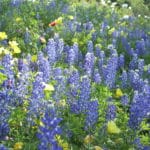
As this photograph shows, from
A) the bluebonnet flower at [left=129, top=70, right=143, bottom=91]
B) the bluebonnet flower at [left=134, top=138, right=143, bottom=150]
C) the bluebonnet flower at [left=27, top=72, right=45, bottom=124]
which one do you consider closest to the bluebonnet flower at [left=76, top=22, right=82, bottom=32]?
the bluebonnet flower at [left=129, top=70, right=143, bottom=91]

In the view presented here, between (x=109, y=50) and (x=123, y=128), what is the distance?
229cm

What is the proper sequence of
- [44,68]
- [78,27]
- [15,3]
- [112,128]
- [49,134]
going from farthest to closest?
[15,3], [78,27], [44,68], [112,128], [49,134]

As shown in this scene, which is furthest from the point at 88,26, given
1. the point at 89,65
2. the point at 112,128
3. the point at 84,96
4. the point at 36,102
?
the point at 112,128

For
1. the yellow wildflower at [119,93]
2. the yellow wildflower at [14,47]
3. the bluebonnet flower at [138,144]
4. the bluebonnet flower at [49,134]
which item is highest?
the yellow wildflower at [14,47]

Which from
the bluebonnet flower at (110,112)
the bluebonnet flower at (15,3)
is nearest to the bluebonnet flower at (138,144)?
the bluebonnet flower at (110,112)

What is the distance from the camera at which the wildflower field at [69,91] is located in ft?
12.3

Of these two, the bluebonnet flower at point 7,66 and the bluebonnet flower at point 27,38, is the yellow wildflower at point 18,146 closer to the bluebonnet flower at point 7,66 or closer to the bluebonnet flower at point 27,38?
the bluebonnet flower at point 7,66

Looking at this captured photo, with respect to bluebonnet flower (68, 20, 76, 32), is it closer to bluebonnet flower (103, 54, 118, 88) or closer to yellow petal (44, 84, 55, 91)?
bluebonnet flower (103, 54, 118, 88)

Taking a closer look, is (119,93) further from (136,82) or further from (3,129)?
(3,129)

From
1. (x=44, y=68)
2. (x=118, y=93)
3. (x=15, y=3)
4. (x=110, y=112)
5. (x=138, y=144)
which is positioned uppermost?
(x=15, y=3)

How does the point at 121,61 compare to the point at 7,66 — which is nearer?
the point at 7,66

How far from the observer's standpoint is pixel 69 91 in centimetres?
434

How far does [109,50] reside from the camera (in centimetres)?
614

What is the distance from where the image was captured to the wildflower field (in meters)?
3.75
